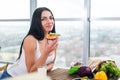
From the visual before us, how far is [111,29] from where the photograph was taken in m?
2.88

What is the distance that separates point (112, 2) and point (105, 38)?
0.49 meters

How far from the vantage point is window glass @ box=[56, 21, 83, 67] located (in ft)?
9.92

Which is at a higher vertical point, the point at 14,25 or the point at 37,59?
the point at 14,25

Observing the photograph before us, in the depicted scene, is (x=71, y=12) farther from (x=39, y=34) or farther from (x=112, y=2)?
(x=39, y=34)

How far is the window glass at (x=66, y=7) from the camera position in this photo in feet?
9.82

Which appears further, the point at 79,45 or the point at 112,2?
the point at 79,45

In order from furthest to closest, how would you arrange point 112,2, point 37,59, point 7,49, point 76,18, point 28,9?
point 7,49
point 28,9
point 76,18
point 112,2
point 37,59

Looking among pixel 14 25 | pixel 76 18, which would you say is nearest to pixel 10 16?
pixel 14 25

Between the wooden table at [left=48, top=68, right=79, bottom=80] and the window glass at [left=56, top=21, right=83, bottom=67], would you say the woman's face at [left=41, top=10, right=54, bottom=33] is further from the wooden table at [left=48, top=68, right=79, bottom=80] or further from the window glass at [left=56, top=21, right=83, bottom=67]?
the window glass at [left=56, top=21, right=83, bottom=67]

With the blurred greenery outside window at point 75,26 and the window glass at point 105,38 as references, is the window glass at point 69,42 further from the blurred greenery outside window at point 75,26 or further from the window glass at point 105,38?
the window glass at point 105,38

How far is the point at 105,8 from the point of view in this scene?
2854 mm

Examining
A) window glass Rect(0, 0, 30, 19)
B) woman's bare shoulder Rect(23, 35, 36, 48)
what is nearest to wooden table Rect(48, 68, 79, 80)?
woman's bare shoulder Rect(23, 35, 36, 48)

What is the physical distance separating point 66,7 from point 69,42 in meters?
0.51

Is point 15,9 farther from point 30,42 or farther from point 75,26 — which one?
point 30,42
